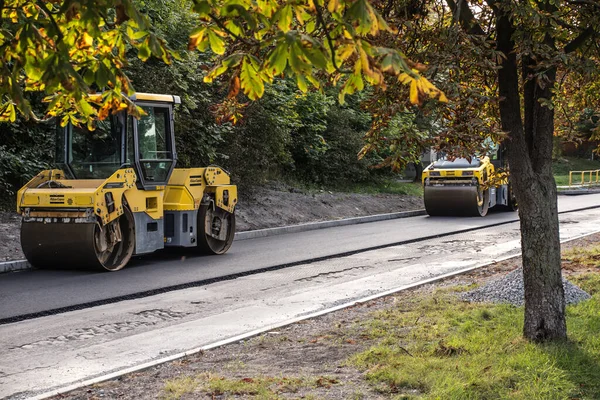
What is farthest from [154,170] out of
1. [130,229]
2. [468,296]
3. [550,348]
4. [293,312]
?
[550,348]

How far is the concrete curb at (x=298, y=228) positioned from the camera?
13.1 metres

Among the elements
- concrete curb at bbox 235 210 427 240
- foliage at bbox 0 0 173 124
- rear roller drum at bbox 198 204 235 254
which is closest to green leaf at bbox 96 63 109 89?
foliage at bbox 0 0 173 124

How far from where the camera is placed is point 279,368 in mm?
6289

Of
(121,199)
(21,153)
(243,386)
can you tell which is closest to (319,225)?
(21,153)

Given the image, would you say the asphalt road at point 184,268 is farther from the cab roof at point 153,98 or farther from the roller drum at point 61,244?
the cab roof at point 153,98

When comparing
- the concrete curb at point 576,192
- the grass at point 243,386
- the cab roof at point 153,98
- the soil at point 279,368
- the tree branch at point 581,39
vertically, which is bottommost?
the soil at point 279,368

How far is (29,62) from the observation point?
4.12 metres

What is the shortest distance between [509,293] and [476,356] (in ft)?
8.57

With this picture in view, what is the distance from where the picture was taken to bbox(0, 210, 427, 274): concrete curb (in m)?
13.1

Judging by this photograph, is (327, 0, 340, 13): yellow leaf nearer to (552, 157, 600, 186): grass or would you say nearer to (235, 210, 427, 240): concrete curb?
(235, 210, 427, 240): concrete curb

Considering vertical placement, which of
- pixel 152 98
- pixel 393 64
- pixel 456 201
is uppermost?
pixel 152 98

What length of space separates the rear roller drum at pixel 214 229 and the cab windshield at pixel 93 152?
200 cm

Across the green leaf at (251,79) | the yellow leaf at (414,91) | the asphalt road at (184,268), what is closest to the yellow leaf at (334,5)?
the yellow leaf at (414,91)

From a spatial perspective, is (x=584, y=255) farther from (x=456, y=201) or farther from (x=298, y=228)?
(x=456, y=201)
